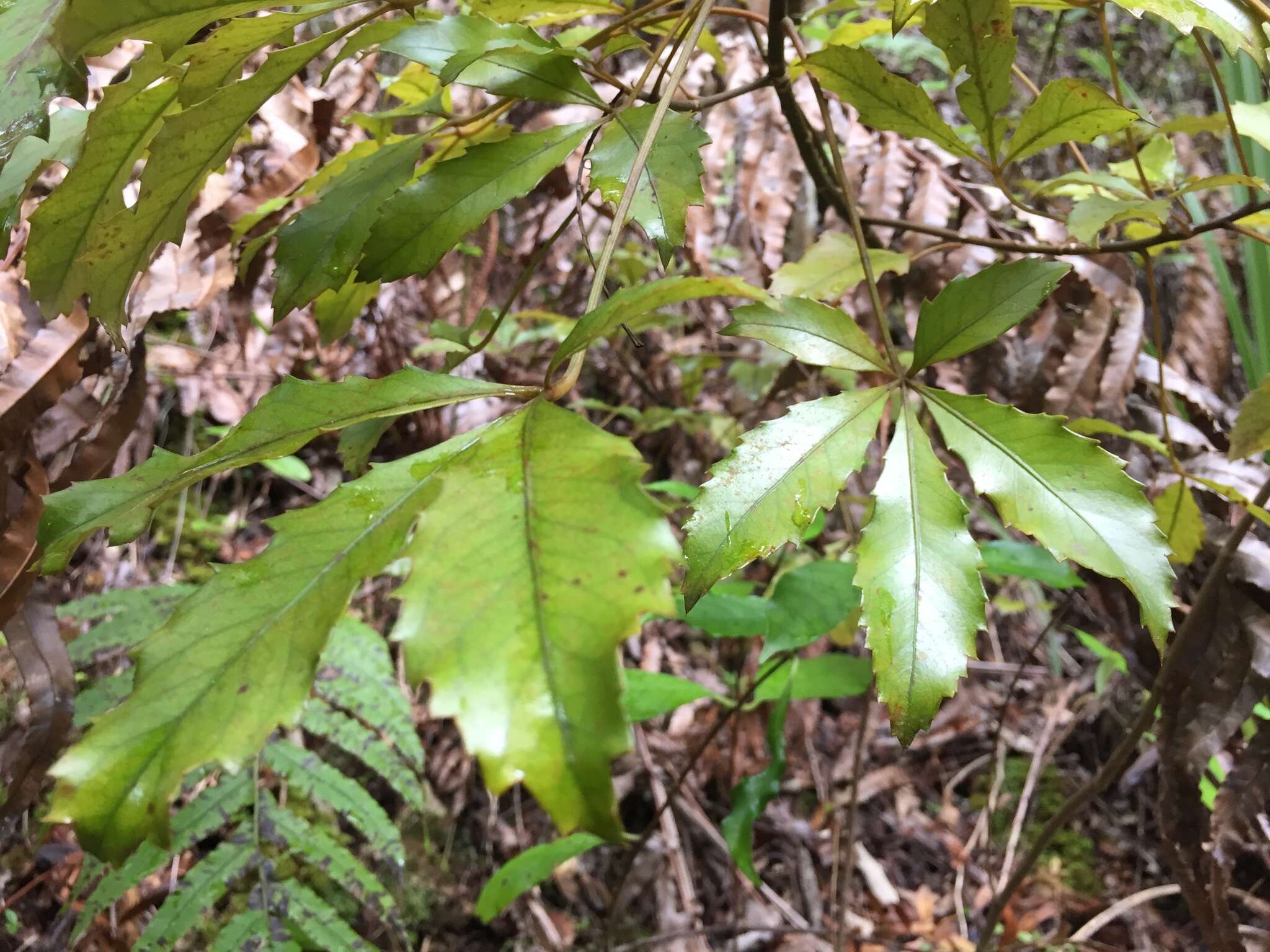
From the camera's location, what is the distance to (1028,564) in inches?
40.5

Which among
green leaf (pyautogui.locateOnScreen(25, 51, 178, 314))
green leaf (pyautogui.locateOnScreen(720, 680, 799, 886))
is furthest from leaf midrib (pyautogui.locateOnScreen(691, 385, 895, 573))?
green leaf (pyautogui.locateOnScreen(720, 680, 799, 886))

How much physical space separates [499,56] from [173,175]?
235 mm

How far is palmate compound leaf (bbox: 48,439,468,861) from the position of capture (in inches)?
10.3

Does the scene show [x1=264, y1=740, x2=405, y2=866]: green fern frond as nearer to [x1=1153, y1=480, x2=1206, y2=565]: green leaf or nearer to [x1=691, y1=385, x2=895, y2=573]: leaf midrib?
[x1=691, y1=385, x2=895, y2=573]: leaf midrib

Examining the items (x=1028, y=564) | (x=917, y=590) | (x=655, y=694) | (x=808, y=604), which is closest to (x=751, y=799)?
(x=655, y=694)

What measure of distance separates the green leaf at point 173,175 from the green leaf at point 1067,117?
48 centimetres

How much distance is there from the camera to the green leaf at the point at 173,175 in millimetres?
448

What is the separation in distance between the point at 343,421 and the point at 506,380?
120cm

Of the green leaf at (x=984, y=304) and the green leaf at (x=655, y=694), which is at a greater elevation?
the green leaf at (x=984, y=304)

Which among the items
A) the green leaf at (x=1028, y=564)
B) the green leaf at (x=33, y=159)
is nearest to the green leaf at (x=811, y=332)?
the green leaf at (x=33, y=159)

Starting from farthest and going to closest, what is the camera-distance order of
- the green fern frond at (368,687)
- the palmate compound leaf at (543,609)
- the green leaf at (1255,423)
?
the green fern frond at (368,687) < the green leaf at (1255,423) < the palmate compound leaf at (543,609)

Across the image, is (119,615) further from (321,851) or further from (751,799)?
(751,799)

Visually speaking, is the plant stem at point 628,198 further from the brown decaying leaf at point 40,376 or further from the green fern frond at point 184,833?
the green fern frond at point 184,833

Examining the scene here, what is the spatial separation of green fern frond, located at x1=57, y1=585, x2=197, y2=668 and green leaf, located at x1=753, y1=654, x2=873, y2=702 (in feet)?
2.96
